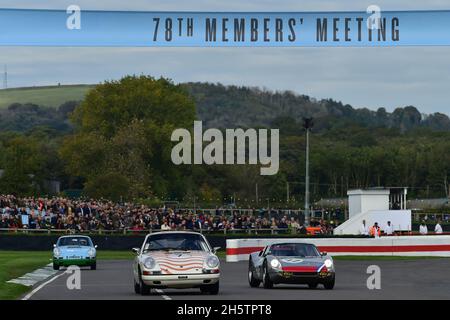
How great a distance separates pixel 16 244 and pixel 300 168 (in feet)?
304

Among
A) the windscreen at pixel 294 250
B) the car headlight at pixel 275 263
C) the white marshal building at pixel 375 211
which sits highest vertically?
the windscreen at pixel 294 250

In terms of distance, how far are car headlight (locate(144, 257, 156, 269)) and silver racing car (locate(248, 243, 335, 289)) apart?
14.5 ft

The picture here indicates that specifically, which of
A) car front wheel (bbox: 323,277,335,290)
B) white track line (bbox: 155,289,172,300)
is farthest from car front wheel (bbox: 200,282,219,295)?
car front wheel (bbox: 323,277,335,290)

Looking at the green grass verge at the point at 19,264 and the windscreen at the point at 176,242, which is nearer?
the windscreen at the point at 176,242

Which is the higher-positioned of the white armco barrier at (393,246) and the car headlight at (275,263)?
the car headlight at (275,263)

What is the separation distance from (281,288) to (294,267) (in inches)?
39.7

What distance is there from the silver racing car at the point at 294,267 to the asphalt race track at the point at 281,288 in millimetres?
325

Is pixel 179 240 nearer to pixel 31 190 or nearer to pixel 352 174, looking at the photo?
pixel 31 190

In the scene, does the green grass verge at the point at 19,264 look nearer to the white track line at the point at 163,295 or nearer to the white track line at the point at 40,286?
the white track line at the point at 40,286

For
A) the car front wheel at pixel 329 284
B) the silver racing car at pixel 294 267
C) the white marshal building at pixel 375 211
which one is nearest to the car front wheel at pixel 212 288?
the silver racing car at pixel 294 267

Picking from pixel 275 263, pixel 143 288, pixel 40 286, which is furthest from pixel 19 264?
pixel 143 288

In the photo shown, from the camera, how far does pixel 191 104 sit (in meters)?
132

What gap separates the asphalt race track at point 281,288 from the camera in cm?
2662

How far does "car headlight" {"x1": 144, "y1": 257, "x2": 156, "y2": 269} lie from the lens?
26984 mm
